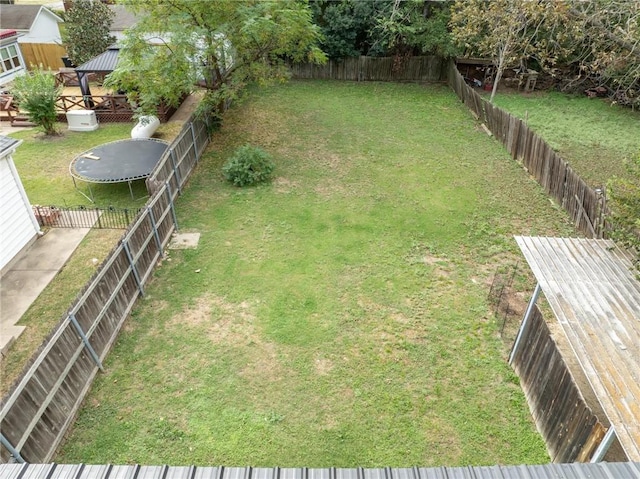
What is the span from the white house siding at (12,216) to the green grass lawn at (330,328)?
3.54m

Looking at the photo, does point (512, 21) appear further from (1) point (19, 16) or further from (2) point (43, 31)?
(1) point (19, 16)

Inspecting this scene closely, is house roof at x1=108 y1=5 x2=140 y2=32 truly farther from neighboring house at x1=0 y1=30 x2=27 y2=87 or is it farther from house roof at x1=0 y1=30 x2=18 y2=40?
neighboring house at x1=0 y1=30 x2=27 y2=87

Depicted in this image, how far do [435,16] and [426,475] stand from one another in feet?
76.3

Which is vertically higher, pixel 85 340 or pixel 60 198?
pixel 85 340

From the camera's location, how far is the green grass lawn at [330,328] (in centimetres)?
644

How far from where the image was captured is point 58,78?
21.8 m

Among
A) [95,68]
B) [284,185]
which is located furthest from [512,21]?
[95,68]

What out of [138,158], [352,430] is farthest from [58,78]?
[352,430]

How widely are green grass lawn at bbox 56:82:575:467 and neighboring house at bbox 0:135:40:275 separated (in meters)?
3.54

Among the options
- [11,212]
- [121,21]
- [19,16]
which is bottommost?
[11,212]

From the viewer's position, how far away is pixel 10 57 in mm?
22328

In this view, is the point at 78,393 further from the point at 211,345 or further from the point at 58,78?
the point at 58,78

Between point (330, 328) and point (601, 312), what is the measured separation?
A: 4460 millimetres

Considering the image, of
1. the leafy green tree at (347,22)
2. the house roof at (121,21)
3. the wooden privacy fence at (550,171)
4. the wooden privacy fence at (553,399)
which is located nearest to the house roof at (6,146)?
the wooden privacy fence at (553,399)
